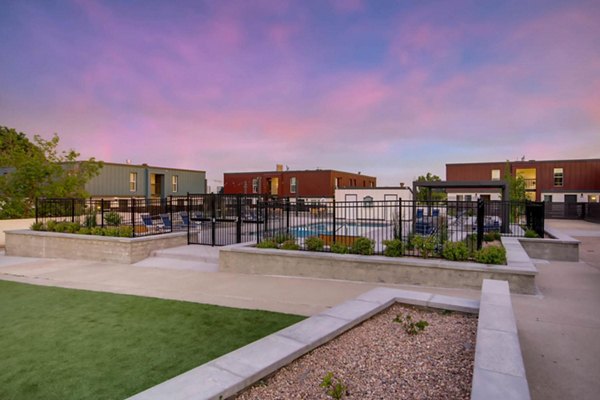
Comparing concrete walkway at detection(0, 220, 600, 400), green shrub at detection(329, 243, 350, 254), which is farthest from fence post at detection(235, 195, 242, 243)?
green shrub at detection(329, 243, 350, 254)

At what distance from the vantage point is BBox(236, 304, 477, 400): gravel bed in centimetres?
316

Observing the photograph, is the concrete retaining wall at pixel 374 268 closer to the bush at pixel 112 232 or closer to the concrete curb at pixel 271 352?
the concrete curb at pixel 271 352

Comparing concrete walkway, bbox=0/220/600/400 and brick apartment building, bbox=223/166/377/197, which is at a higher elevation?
brick apartment building, bbox=223/166/377/197

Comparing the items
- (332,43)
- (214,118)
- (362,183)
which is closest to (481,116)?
(332,43)

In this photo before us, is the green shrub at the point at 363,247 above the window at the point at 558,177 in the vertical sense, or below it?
below

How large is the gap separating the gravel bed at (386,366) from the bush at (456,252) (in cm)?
399

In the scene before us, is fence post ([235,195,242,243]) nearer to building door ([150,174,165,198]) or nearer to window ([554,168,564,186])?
building door ([150,174,165,198])

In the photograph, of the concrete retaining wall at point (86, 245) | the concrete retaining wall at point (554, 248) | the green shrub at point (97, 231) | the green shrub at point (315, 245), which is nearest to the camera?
the green shrub at point (315, 245)

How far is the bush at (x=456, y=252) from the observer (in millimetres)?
8633

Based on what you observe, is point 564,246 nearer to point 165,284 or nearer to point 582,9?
point 582,9

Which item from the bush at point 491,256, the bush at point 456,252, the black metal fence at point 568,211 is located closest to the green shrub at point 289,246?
the bush at point 456,252

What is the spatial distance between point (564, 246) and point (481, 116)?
1198 centimetres

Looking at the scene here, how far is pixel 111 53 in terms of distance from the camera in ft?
51.0

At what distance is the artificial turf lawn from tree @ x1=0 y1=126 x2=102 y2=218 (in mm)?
16038
